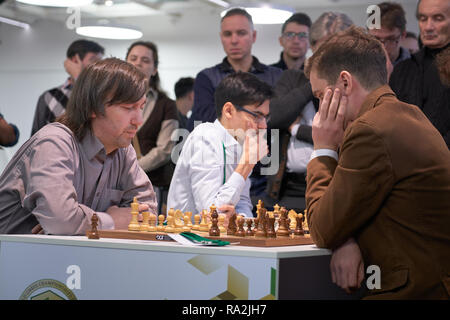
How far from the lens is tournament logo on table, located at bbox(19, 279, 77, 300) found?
1984mm

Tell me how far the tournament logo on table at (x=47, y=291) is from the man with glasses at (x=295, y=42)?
2.90 meters

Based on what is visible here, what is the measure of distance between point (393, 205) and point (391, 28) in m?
2.41

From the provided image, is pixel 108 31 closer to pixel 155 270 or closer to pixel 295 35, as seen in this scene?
pixel 295 35

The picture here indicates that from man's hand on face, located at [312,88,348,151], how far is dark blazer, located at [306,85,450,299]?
15cm

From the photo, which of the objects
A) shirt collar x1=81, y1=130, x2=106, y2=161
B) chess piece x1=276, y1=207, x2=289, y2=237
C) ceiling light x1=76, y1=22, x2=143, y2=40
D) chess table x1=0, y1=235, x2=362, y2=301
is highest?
ceiling light x1=76, y1=22, x2=143, y2=40

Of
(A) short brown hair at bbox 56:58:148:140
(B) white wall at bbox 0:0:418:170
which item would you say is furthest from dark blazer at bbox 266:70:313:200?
(B) white wall at bbox 0:0:418:170

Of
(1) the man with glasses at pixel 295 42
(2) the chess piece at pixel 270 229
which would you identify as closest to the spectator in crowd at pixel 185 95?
(1) the man with glasses at pixel 295 42

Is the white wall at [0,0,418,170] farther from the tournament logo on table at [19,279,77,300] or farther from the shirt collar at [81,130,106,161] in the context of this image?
the tournament logo on table at [19,279,77,300]

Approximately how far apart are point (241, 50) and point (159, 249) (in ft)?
9.00

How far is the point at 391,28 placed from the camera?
4.04m

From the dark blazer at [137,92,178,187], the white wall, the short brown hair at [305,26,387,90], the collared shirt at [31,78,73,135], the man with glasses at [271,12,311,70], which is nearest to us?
the short brown hair at [305,26,387,90]

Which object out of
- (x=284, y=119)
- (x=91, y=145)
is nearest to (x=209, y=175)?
(x=91, y=145)

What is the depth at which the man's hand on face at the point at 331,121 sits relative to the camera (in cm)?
206

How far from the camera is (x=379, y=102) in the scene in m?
2.01
